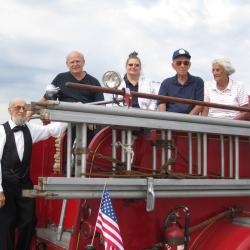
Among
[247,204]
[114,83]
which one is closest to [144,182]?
[114,83]

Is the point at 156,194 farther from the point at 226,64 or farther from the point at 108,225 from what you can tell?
the point at 226,64

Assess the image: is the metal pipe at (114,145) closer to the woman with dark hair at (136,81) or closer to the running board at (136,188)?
the running board at (136,188)

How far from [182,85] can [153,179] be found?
5.70ft

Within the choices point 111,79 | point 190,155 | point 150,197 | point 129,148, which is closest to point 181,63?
point 111,79

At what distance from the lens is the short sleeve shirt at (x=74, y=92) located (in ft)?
15.2

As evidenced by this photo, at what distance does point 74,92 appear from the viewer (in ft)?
15.3

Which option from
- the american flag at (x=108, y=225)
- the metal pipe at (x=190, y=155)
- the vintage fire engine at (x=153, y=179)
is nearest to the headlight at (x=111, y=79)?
the vintage fire engine at (x=153, y=179)

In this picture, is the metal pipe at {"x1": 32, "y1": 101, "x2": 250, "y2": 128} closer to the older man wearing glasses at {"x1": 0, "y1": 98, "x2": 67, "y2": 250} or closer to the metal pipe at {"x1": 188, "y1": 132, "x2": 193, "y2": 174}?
the metal pipe at {"x1": 188, "y1": 132, "x2": 193, "y2": 174}

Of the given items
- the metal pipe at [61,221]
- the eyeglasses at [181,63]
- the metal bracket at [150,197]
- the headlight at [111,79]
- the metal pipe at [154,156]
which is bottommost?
the metal pipe at [61,221]

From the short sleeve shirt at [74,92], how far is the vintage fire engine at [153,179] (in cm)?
116

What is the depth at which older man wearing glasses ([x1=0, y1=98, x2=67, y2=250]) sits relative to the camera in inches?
159

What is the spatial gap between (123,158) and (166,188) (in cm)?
37

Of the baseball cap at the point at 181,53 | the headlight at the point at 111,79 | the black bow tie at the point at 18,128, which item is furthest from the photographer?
the baseball cap at the point at 181,53

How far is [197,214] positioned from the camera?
3674 millimetres
